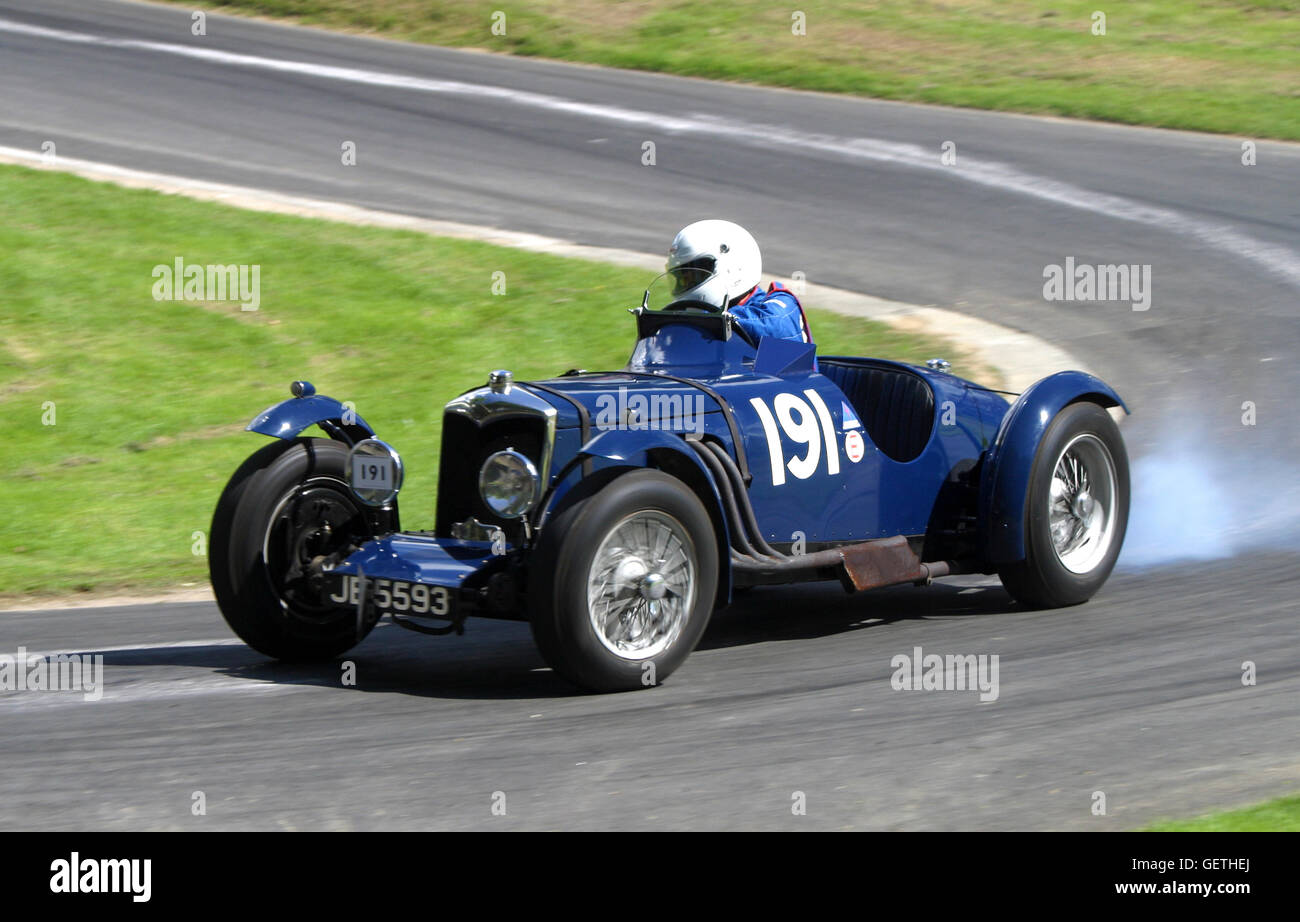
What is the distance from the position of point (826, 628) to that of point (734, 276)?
65.7 inches

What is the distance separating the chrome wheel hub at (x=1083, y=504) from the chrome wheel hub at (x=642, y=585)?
90.4 inches

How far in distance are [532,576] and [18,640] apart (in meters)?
3.12

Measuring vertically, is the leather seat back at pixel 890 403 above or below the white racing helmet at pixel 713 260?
below

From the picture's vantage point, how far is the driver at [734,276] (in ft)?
25.7

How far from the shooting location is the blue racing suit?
7.82 meters

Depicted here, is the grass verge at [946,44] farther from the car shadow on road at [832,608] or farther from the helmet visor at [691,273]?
the helmet visor at [691,273]

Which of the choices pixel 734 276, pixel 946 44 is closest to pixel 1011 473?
pixel 734 276

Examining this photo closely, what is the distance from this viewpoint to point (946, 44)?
24.9m

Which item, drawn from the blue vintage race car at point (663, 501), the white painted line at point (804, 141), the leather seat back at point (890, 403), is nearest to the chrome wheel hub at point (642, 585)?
the blue vintage race car at point (663, 501)

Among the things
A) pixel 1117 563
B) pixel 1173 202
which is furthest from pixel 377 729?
pixel 1173 202

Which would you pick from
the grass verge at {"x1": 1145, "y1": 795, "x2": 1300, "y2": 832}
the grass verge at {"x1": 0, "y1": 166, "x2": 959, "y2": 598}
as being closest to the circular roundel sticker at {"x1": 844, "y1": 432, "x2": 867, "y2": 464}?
the grass verge at {"x1": 1145, "y1": 795, "x2": 1300, "y2": 832}

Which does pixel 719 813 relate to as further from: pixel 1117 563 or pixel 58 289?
pixel 58 289

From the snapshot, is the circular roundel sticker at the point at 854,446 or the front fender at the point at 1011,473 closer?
the circular roundel sticker at the point at 854,446

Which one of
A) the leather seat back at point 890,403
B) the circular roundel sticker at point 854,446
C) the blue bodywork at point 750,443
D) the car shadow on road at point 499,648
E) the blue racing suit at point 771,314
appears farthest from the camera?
the leather seat back at point 890,403
